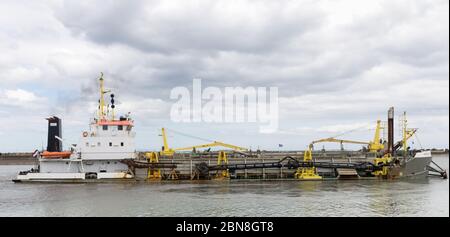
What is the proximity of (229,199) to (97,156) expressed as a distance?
54.8 feet

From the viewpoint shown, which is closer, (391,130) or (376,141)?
(391,130)

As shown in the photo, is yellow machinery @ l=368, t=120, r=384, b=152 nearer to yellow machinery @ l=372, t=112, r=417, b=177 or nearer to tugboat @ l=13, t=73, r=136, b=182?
yellow machinery @ l=372, t=112, r=417, b=177

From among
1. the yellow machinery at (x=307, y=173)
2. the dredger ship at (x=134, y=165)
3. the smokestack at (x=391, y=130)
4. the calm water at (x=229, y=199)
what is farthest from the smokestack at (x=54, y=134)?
the smokestack at (x=391, y=130)

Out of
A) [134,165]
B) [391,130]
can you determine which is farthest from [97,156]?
[391,130]

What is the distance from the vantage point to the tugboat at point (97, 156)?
39.5 metres

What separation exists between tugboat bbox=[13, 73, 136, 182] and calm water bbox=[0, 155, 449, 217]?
1.61 metres

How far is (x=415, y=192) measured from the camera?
32.8m

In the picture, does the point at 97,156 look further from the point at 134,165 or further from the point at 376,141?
the point at 376,141

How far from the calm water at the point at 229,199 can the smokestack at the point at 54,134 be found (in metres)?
5.06

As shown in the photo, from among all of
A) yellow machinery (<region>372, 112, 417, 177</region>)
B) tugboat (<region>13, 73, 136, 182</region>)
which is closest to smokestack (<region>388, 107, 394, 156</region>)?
yellow machinery (<region>372, 112, 417, 177</region>)

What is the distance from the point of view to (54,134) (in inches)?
1687

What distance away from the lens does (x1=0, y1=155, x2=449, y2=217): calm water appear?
82.2 ft
